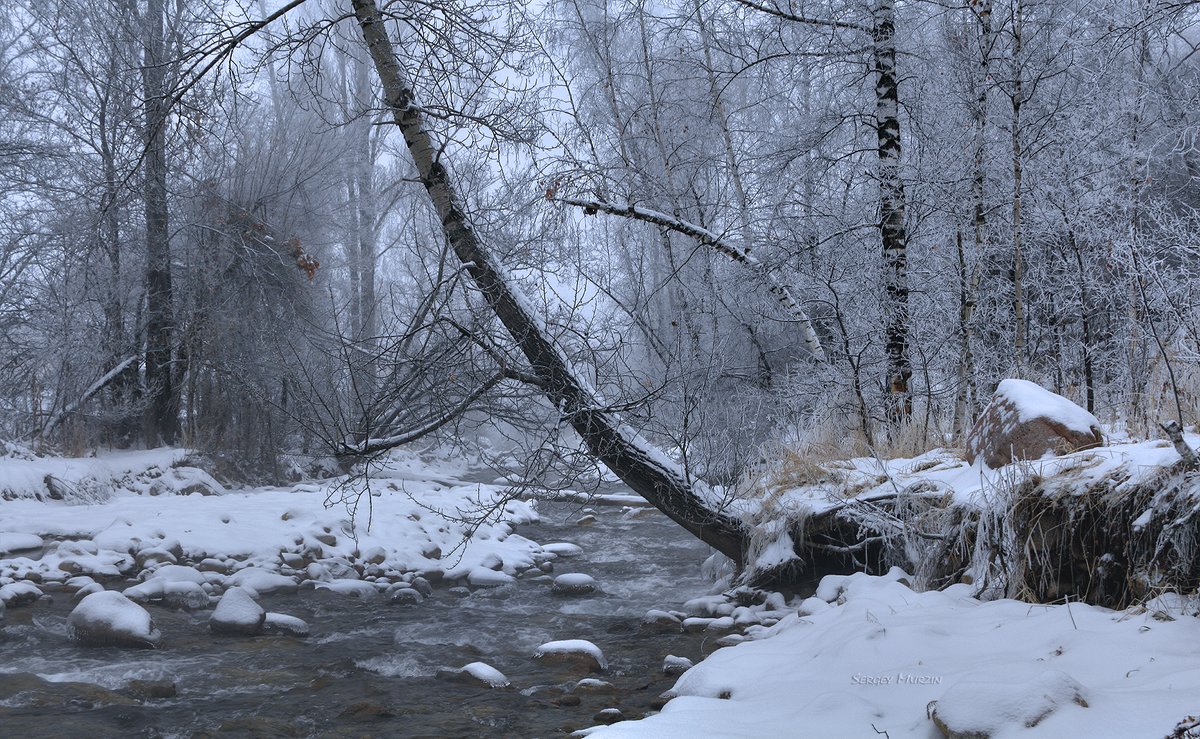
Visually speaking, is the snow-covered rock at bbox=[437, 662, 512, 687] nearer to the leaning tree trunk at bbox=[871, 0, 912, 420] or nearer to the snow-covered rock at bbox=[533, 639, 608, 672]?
A: the snow-covered rock at bbox=[533, 639, 608, 672]

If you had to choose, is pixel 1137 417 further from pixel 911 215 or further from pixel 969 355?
pixel 911 215

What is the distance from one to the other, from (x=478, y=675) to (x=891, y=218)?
456cm

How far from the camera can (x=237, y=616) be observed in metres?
5.74

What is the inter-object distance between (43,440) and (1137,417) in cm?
1064

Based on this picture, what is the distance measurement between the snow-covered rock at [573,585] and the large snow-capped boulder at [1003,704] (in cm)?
464

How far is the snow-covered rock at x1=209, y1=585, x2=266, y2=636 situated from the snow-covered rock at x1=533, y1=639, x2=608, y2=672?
1.96m

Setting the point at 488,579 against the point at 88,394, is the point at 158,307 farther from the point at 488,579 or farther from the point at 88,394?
the point at 488,579

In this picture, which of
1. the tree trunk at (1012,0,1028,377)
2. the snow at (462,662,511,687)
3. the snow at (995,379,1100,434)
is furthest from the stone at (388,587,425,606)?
the tree trunk at (1012,0,1028,377)

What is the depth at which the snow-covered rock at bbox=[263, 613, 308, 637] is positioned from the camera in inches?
227

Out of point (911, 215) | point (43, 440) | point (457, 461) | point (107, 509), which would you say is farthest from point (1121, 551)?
point (457, 461)


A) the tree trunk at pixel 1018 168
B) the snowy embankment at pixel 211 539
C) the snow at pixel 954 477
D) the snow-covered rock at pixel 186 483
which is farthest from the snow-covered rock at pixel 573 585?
the snow-covered rock at pixel 186 483

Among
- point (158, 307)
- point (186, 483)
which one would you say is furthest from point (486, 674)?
point (158, 307)

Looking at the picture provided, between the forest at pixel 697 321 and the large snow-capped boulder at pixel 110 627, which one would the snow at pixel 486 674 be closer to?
the forest at pixel 697 321

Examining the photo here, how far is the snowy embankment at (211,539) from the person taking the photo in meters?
6.73
